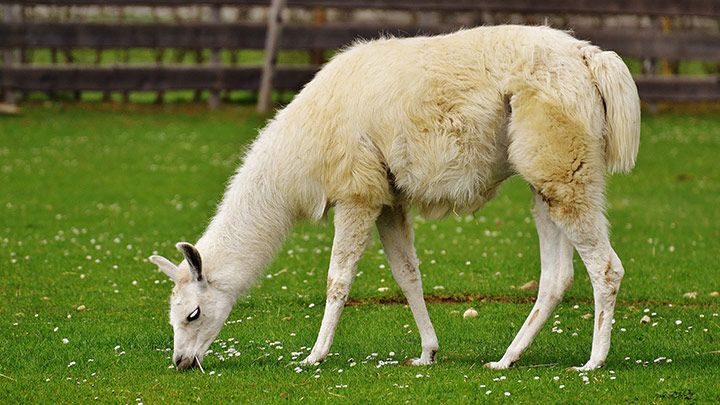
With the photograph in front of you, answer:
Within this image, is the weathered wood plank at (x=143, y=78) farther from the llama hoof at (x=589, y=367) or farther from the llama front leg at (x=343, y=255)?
the llama hoof at (x=589, y=367)

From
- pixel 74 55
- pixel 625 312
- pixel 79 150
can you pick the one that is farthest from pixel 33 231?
pixel 74 55

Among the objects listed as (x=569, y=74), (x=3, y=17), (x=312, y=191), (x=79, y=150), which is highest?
(x=569, y=74)

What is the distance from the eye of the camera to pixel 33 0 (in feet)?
66.4

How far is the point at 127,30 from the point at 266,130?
1464 cm

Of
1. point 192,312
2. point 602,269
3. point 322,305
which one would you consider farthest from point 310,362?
point 322,305

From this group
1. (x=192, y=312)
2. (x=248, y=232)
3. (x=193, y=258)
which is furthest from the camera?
(x=248, y=232)

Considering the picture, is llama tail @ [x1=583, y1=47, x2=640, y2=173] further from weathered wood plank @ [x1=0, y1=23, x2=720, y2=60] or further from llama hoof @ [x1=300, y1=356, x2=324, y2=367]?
weathered wood plank @ [x1=0, y1=23, x2=720, y2=60]

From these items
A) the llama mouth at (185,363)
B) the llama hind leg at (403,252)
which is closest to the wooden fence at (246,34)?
the llama hind leg at (403,252)

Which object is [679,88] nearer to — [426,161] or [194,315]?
[426,161]

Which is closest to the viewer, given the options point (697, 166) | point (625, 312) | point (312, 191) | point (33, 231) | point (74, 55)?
point (312, 191)

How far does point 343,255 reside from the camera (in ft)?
21.9

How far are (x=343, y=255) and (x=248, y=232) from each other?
0.77 m

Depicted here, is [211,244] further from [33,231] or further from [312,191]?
[33,231]

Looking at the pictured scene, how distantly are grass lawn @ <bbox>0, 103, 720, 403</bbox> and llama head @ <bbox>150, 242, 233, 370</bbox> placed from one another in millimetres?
201
